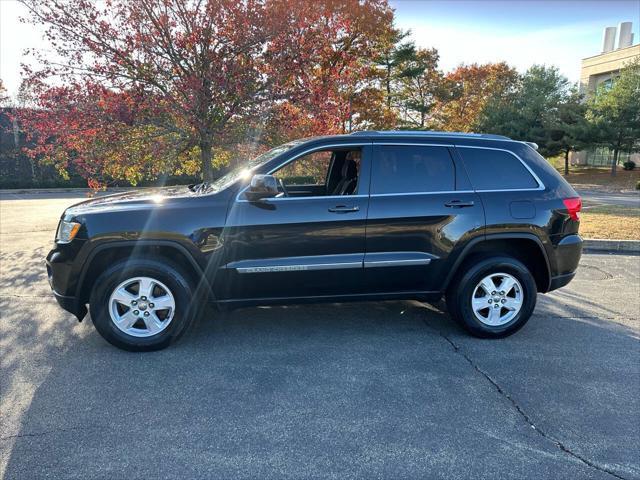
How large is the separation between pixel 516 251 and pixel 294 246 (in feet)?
7.48

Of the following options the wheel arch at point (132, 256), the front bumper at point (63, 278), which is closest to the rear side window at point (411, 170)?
the wheel arch at point (132, 256)

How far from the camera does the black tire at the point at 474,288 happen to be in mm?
4207

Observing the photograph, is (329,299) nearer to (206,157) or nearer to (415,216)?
(415,216)

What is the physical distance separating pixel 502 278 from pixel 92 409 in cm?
363

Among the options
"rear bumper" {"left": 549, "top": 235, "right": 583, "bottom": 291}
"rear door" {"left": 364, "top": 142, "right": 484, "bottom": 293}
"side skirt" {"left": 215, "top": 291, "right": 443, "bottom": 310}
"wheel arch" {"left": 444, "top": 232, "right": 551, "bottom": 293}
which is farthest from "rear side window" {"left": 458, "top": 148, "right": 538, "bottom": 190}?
"side skirt" {"left": 215, "top": 291, "right": 443, "bottom": 310}

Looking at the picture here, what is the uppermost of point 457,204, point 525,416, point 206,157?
point 206,157

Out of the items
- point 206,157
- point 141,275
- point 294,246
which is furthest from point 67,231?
point 206,157

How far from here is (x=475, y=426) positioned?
2.88 metres

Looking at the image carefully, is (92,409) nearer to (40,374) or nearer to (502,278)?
(40,374)

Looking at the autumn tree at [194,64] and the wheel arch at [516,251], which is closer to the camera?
the wheel arch at [516,251]

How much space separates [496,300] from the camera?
14.0 ft

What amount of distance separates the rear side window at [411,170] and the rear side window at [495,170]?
0.21 metres

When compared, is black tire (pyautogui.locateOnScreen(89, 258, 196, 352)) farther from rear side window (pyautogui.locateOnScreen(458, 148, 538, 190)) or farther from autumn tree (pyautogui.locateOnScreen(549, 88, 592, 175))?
autumn tree (pyautogui.locateOnScreen(549, 88, 592, 175))

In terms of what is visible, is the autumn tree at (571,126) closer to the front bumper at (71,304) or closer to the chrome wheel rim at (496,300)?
the chrome wheel rim at (496,300)
